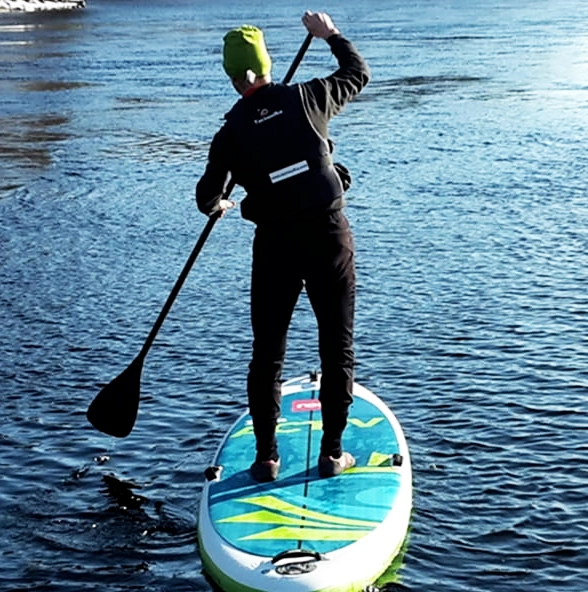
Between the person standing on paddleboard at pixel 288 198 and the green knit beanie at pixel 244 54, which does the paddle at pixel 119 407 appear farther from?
the green knit beanie at pixel 244 54

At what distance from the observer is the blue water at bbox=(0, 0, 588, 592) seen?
295 inches

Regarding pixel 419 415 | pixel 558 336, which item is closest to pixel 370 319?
pixel 558 336

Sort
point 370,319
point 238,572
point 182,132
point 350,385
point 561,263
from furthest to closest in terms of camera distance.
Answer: point 182,132
point 561,263
point 370,319
point 350,385
point 238,572

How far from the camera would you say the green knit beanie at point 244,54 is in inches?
258

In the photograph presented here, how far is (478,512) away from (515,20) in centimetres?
5770

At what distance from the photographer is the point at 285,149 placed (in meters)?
6.59

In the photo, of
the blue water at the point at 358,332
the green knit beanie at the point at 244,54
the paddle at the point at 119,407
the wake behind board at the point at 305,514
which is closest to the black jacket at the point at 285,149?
the green knit beanie at the point at 244,54

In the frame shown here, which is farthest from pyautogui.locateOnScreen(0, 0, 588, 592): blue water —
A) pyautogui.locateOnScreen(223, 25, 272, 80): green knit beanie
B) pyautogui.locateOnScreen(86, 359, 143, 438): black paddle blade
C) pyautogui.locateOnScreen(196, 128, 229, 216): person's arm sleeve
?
pyautogui.locateOnScreen(223, 25, 272, 80): green knit beanie

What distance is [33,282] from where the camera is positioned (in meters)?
14.0

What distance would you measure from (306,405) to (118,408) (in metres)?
1.25

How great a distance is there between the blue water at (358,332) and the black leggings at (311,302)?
0.95 meters

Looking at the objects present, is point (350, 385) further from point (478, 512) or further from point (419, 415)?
point (419, 415)

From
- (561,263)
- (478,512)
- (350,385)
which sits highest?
(350,385)

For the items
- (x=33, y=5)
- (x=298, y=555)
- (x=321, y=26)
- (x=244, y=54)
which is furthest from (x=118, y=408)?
(x=33, y=5)
